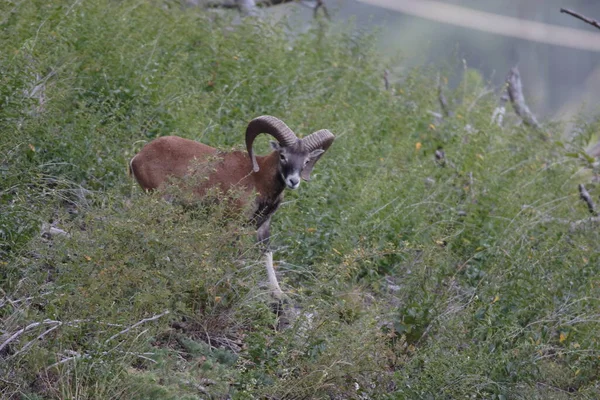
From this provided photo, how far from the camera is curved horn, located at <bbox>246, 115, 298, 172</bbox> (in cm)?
866

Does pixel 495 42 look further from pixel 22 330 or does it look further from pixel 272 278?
pixel 22 330

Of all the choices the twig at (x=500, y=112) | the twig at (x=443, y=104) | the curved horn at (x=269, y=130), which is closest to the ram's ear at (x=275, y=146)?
the curved horn at (x=269, y=130)

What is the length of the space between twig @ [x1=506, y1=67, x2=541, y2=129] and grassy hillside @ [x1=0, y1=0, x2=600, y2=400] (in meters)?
1.13

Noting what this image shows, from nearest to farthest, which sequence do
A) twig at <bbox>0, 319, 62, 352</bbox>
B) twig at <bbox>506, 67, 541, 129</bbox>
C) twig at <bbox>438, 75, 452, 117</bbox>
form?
twig at <bbox>0, 319, 62, 352</bbox>
twig at <bbox>438, 75, 452, 117</bbox>
twig at <bbox>506, 67, 541, 129</bbox>

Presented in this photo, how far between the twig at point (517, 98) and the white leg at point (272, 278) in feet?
25.0

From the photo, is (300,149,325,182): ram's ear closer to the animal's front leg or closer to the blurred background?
the animal's front leg

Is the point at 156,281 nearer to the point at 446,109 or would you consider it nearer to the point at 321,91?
the point at 321,91

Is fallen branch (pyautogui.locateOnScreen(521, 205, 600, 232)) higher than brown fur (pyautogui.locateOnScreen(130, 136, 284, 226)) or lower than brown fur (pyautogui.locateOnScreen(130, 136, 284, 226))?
lower

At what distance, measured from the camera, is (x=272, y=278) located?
8.26 m

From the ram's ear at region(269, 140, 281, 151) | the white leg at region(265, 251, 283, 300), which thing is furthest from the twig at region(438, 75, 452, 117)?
the white leg at region(265, 251, 283, 300)

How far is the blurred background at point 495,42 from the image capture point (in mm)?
15375

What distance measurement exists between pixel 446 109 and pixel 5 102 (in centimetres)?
824

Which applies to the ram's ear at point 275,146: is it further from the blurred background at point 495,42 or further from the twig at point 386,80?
the twig at point 386,80

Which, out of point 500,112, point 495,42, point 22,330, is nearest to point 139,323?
point 22,330
